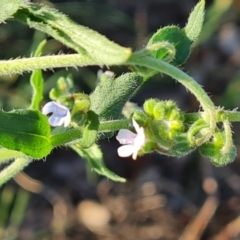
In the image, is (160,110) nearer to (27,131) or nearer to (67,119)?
(67,119)

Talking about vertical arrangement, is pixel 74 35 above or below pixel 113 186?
above

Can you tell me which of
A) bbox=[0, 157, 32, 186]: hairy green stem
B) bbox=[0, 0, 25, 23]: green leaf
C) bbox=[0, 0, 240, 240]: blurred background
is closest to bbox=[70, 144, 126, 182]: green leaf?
bbox=[0, 157, 32, 186]: hairy green stem

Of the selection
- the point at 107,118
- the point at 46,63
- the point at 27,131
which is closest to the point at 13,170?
the point at 27,131

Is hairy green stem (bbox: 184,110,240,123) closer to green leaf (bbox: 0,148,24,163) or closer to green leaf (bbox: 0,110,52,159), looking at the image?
green leaf (bbox: 0,110,52,159)

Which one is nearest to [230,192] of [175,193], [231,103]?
[175,193]

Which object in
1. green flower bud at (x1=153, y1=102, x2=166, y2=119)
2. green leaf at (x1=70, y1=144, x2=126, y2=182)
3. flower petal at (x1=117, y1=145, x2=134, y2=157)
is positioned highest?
green flower bud at (x1=153, y1=102, x2=166, y2=119)

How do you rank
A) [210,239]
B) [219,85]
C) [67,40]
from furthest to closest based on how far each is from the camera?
[219,85] → [210,239] → [67,40]

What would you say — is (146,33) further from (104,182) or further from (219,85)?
(104,182)
